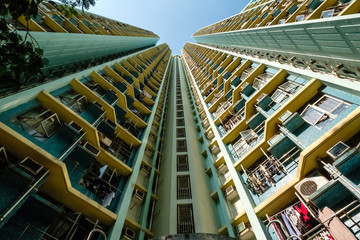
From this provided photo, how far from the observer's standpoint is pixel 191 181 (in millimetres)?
13617

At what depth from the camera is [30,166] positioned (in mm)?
6203

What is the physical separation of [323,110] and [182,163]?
1146cm

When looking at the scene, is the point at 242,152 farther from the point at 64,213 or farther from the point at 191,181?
the point at 64,213

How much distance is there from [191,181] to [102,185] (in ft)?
22.6

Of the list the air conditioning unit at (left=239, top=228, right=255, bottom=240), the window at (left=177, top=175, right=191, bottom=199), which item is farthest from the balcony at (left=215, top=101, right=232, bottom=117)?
the air conditioning unit at (left=239, top=228, right=255, bottom=240)

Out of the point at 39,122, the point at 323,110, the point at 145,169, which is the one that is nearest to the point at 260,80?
the point at 323,110

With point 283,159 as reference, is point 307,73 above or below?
above

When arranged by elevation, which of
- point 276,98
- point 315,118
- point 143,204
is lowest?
point 143,204

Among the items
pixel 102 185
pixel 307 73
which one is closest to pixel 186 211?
pixel 102 185

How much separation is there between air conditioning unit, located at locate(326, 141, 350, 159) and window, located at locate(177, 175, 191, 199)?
9.26 metres

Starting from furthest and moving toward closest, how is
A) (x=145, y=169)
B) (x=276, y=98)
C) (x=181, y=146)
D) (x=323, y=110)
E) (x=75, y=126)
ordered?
(x=181, y=146) → (x=145, y=169) → (x=276, y=98) → (x=75, y=126) → (x=323, y=110)

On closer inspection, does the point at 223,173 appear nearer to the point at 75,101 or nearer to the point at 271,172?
the point at 271,172

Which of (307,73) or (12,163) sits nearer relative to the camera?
(12,163)

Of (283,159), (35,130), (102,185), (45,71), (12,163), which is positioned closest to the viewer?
(12,163)
